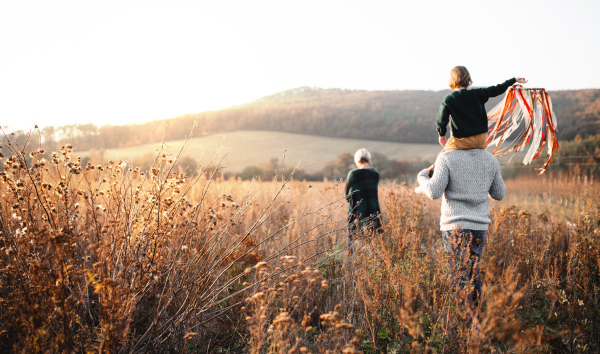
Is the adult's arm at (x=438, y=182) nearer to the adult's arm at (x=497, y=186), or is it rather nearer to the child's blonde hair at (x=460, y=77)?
the adult's arm at (x=497, y=186)

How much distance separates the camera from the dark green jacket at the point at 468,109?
2748mm

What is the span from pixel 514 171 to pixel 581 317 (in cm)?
955

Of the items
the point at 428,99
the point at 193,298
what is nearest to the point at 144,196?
the point at 193,298

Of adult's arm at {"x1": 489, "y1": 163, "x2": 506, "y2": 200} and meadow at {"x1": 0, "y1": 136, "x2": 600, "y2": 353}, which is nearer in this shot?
meadow at {"x1": 0, "y1": 136, "x2": 600, "y2": 353}

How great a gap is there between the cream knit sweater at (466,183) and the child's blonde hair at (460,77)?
0.55m

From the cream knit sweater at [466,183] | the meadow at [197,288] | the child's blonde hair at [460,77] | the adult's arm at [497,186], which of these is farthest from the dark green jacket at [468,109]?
the meadow at [197,288]

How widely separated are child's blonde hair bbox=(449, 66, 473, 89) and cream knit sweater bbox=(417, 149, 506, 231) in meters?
0.55

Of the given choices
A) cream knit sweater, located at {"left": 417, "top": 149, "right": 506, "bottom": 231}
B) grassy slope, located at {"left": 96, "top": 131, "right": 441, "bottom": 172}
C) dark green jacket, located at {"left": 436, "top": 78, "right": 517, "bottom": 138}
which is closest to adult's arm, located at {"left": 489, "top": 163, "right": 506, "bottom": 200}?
cream knit sweater, located at {"left": 417, "top": 149, "right": 506, "bottom": 231}

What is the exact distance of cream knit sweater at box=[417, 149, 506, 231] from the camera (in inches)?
110

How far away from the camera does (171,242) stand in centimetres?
282

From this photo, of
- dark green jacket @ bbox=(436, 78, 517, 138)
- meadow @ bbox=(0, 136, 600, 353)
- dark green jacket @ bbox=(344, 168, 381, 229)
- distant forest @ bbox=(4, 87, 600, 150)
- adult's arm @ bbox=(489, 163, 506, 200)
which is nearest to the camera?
meadow @ bbox=(0, 136, 600, 353)

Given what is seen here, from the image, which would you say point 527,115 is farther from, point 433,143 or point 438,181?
point 433,143

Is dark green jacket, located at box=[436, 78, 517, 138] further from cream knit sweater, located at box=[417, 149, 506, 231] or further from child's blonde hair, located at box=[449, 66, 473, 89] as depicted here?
cream knit sweater, located at box=[417, 149, 506, 231]

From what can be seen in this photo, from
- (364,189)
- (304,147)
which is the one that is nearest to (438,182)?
(364,189)
